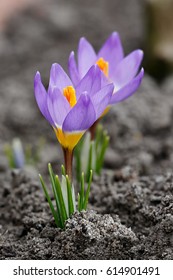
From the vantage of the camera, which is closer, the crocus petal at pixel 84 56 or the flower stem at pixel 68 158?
the flower stem at pixel 68 158

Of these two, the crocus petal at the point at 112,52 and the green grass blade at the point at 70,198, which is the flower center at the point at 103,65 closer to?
the crocus petal at the point at 112,52

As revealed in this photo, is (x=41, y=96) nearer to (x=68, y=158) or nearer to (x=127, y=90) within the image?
(x=68, y=158)

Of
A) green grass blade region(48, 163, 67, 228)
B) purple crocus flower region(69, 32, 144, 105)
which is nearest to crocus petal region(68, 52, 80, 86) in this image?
purple crocus flower region(69, 32, 144, 105)

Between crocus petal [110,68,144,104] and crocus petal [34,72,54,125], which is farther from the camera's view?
crocus petal [110,68,144,104]

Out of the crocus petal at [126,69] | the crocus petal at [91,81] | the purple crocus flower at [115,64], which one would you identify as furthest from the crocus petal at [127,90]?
the crocus petal at [91,81]

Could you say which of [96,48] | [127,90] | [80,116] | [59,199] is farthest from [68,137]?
[96,48]

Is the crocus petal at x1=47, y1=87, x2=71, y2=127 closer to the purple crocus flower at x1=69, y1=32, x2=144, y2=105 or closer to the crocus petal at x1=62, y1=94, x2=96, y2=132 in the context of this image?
the crocus petal at x1=62, y1=94, x2=96, y2=132
